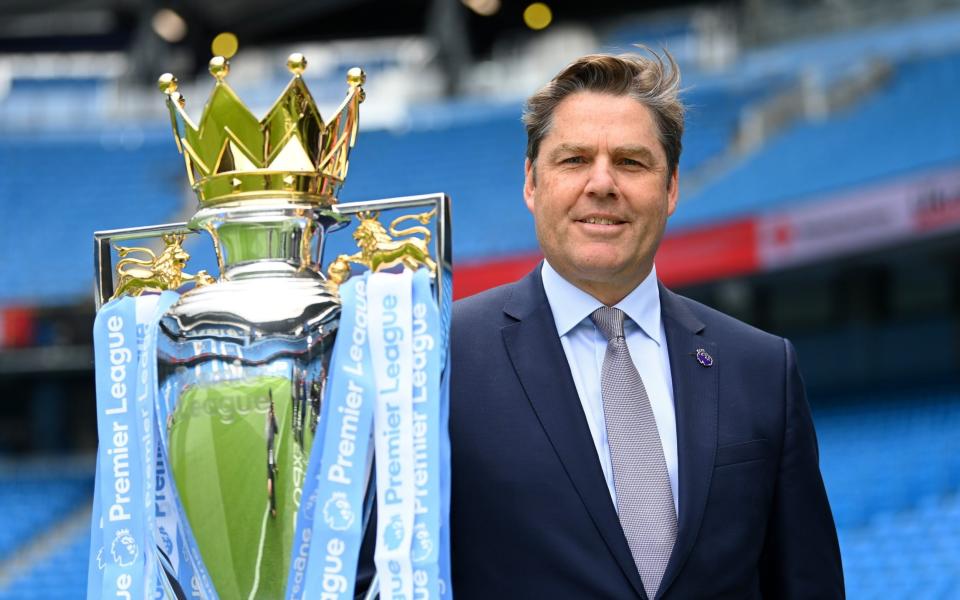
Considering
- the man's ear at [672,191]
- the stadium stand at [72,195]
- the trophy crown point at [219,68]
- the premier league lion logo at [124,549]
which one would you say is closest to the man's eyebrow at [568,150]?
the man's ear at [672,191]

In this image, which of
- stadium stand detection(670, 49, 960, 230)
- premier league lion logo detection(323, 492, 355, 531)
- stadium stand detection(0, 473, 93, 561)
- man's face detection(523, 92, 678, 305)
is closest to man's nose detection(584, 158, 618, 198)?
man's face detection(523, 92, 678, 305)

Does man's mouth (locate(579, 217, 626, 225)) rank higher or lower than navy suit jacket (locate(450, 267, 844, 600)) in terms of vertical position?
higher

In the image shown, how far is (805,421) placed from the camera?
1758 millimetres

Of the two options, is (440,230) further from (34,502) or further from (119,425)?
Result: (34,502)

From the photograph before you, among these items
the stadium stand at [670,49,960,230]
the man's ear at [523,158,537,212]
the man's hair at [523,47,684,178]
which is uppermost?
the stadium stand at [670,49,960,230]

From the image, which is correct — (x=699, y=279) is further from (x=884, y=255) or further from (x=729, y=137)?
(x=729, y=137)

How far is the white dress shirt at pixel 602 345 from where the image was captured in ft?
5.50

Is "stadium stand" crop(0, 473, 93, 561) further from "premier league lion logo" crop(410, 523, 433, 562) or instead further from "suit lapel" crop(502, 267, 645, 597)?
"premier league lion logo" crop(410, 523, 433, 562)

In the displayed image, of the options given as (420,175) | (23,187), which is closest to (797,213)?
(420,175)

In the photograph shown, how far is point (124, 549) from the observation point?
1558 mm

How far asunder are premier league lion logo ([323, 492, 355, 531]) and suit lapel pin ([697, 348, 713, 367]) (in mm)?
515

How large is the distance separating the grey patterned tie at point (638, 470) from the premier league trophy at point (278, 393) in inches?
9.3

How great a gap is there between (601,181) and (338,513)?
49 centimetres

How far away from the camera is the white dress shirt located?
168 cm
